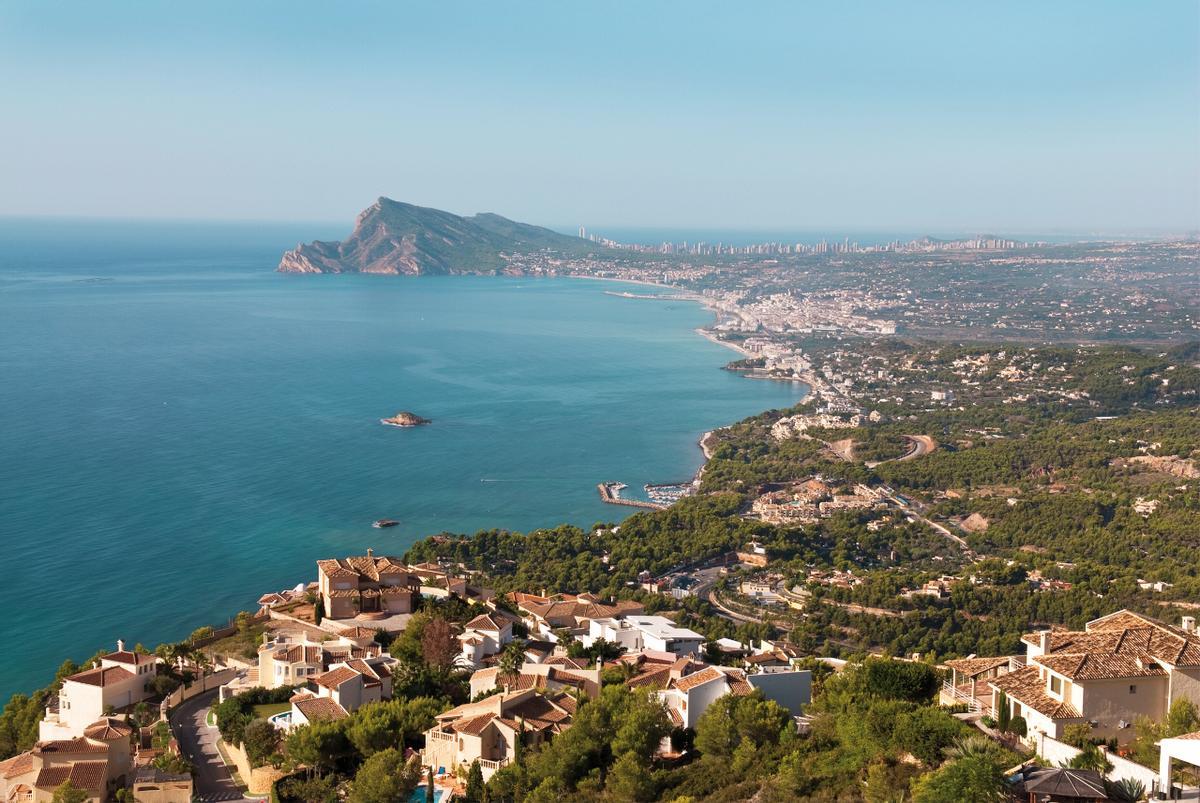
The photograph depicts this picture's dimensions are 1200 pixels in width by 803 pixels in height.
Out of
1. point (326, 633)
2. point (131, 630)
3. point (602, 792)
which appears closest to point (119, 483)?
point (131, 630)

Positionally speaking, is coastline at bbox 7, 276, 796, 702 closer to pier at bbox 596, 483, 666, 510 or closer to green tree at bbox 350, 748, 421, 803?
pier at bbox 596, 483, 666, 510

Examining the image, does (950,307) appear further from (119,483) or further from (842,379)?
(119,483)

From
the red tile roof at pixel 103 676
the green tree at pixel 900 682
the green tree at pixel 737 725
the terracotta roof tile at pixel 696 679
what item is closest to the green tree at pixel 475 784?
the green tree at pixel 737 725

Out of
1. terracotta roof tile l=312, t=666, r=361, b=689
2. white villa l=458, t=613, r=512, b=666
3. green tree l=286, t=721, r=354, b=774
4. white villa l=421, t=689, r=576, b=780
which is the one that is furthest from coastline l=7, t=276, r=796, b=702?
white villa l=421, t=689, r=576, b=780

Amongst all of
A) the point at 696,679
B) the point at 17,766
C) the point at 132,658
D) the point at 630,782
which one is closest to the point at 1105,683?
the point at 696,679

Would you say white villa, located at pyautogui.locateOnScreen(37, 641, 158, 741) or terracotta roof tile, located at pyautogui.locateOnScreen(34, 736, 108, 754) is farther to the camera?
white villa, located at pyautogui.locateOnScreen(37, 641, 158, 741)

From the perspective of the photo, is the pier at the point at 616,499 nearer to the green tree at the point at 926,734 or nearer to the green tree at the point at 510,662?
the green tree at the point at 510,662
